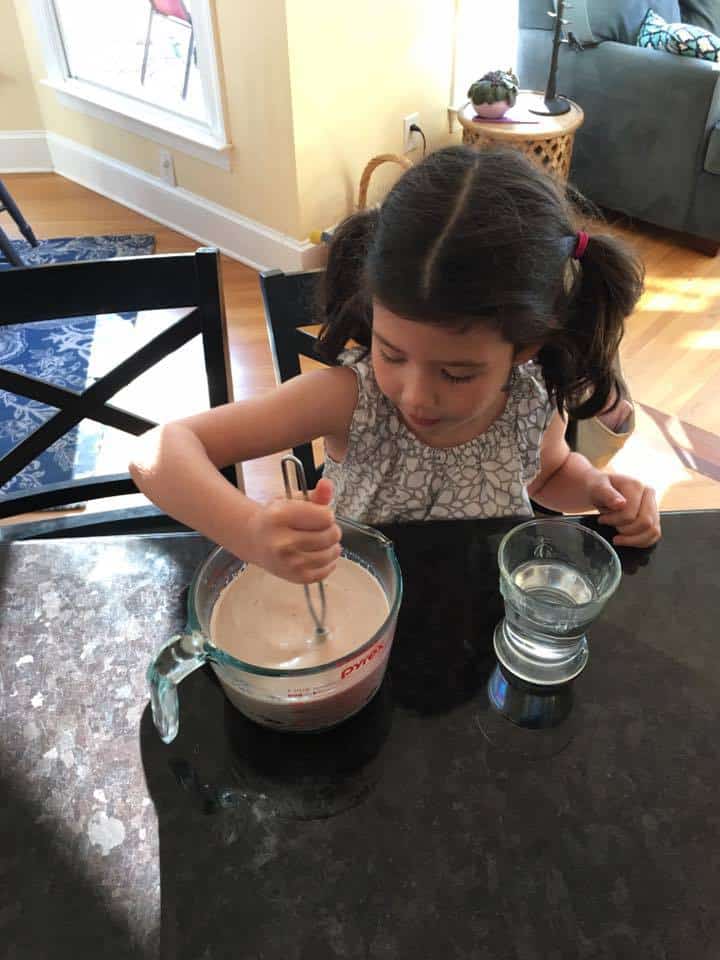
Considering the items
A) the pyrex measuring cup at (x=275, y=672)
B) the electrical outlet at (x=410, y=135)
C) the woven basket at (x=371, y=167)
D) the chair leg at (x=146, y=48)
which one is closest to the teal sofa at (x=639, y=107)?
the electrical outlet at (x=410, y=135)

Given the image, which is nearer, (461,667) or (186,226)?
(461,667)

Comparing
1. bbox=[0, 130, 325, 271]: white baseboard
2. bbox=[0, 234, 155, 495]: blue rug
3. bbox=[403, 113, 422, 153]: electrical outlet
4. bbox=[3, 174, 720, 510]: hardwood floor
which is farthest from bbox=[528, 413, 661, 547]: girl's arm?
bbox=[403, 113, 422, 153]: electrical outlet

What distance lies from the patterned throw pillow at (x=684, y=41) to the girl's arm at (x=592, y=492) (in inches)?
82.1

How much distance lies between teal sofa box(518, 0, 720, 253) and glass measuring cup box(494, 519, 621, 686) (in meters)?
2.28

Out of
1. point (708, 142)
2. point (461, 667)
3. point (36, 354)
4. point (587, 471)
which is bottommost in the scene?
point (36, 354)

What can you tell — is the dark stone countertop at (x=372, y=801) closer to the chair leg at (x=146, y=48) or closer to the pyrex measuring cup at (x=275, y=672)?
the pyrex measuring cup at (x=275, y=672)

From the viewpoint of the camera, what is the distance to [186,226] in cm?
283

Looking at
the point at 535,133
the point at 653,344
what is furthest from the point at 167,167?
the point at 653,344

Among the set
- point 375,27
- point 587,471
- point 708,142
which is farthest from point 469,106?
point 587,471

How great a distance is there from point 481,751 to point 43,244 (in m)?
2.78

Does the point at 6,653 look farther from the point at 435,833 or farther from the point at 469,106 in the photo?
the point at 469,106

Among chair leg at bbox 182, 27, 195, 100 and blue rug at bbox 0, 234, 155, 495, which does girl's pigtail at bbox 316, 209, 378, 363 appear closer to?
blue rug at bbox 0, 234, 155, 495

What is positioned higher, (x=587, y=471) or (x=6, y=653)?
(x=6, y=653)

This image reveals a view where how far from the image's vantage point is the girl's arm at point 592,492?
2.45 feet
